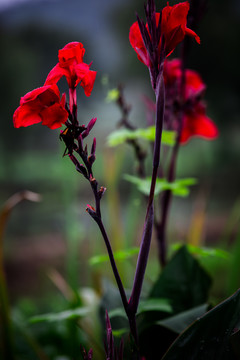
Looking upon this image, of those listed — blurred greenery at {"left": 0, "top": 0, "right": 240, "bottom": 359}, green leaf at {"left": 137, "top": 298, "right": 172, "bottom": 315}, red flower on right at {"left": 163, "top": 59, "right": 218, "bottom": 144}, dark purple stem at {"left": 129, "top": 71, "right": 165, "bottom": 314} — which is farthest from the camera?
blurred greenery at {"left": 0, "top": 0, "right": 240, "bottom": 359}

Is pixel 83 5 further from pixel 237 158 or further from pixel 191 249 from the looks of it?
pixel 191 249

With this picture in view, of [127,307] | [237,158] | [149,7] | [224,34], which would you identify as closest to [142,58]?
[149,7]

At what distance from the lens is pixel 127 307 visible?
0.94 feet

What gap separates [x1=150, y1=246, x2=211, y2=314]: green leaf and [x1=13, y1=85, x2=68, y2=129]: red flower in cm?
29

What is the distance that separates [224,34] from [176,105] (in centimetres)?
200

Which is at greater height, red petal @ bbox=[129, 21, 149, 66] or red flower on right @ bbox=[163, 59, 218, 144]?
red petal @ bbox=[129, 21, 149, 66]

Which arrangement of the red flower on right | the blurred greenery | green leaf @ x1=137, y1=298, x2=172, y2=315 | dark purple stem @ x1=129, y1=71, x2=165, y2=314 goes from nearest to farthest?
dark purple stem @ x1=129, y1=71, x2=165, y2=314 → green leaf @ x1=137, y1=298, x2=172, y2=315 → the red flower on right → the blurred greenery

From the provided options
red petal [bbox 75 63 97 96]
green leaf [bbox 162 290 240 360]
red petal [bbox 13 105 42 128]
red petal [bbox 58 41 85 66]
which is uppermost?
red petal [bbox 58 41 85 66]

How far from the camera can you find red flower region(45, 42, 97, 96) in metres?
0.29

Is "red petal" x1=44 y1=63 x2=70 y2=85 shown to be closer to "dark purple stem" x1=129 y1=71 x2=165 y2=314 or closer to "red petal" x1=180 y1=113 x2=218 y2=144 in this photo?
"dark purple stem" x1=129 y1=71 x2=165 y2=314

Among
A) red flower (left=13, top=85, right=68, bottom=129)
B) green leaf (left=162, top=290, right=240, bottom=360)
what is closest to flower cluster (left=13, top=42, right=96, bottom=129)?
red flower (left=13, top=85, right=68, bottom=129)

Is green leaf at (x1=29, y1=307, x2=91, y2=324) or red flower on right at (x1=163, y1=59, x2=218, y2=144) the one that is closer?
green leaf at (x1=29, y1=307, x2=91, y2=324)

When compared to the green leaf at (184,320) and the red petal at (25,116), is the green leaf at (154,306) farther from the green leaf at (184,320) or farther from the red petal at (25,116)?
the red petal at (25,116)

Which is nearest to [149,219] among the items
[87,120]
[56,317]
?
[56,317]
